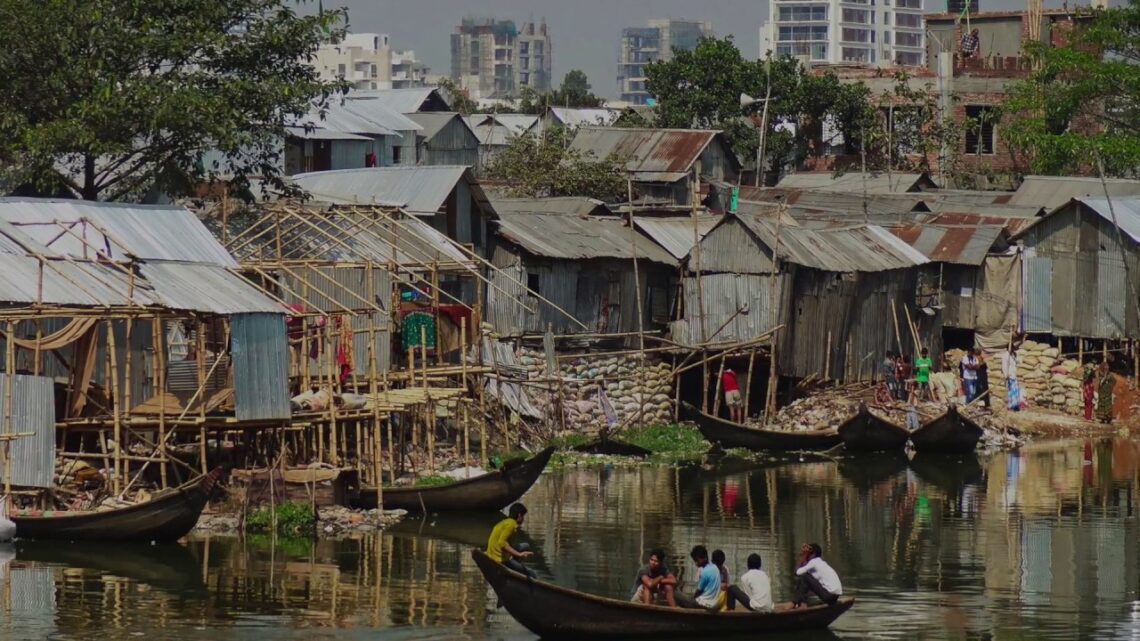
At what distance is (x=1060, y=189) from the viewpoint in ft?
161

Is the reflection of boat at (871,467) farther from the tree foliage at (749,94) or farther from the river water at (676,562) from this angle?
the tree foliage at (749,94)

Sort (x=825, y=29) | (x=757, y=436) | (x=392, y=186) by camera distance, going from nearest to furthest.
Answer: (x=757, y=436)
(x=392, y=186)
(x=825, y=29)

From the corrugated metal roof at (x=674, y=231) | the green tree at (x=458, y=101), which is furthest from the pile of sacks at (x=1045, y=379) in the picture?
the green tree at (x=458, y=101)

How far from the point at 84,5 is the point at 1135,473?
63.6 feet

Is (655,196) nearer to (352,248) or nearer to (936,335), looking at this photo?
(936,335)

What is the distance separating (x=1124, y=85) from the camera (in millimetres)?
45750

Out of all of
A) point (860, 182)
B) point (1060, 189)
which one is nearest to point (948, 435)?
point (1060, 189)

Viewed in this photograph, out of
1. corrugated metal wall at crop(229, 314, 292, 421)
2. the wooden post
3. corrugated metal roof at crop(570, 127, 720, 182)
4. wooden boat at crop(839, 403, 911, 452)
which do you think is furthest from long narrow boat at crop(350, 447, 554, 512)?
corrugated metal roof at crop(570, 127, 720, 182)

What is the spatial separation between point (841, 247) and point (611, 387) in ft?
22.3

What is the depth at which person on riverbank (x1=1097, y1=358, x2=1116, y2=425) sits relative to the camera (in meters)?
41.3

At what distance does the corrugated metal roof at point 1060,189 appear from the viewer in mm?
47812

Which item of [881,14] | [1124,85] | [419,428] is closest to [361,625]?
[419,428]

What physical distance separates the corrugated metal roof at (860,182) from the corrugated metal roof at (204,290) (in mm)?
27260

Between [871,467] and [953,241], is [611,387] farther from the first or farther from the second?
[953,241]
